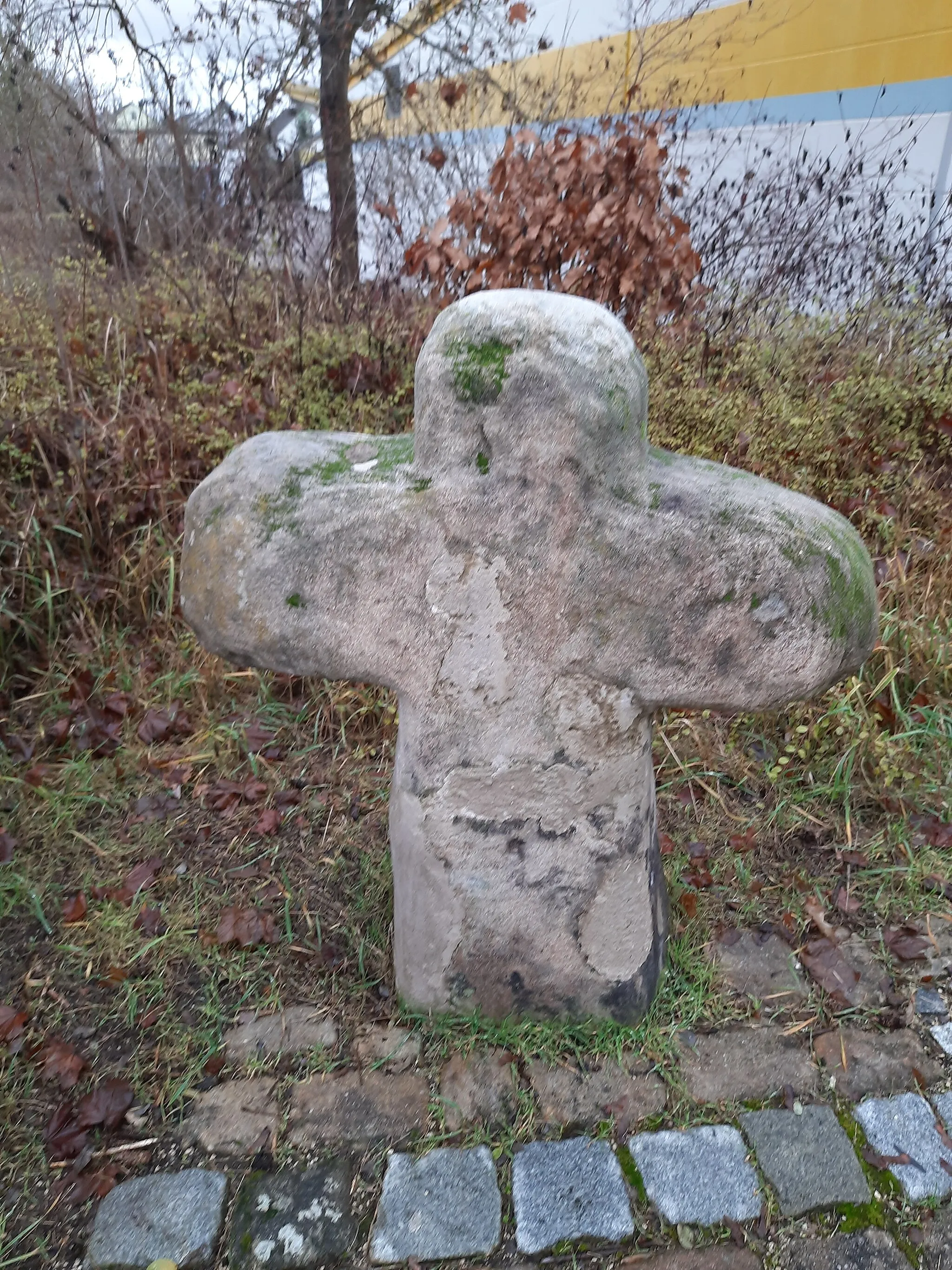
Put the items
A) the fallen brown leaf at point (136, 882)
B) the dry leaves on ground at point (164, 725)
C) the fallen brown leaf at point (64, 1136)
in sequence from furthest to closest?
the dry leaves on ground at point (164, 725) < the fallen brown leaf at point (136, 882) < the fallen brown leaf at point (64, 1136)

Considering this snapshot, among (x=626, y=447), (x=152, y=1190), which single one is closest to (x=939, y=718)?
(x=626, y=447)

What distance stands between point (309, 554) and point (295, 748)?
147cm

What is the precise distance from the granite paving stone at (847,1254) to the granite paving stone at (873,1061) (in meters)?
0.30

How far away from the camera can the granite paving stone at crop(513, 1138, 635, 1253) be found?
1538 mm

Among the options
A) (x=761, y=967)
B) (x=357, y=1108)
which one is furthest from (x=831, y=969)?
(x=357, y=1108)

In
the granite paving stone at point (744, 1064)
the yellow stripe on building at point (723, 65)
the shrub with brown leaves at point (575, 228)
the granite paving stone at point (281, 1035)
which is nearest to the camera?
the granite paving stone at point (744, 1064)

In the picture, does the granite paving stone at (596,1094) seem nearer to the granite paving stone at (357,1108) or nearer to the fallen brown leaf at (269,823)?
the granite paving stone at (357,1108)

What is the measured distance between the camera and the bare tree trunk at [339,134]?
519cm

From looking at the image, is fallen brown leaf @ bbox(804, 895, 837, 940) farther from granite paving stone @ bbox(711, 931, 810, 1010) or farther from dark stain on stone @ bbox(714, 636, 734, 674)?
dark stain on stone @ bbox(714, 636, 734, 674)

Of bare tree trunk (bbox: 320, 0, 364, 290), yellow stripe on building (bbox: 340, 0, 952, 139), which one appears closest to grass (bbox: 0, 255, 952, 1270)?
bare tree trunk (bbox: 320, 0, 364, 290)

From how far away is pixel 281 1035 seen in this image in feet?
6.40

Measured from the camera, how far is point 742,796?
2.72 m

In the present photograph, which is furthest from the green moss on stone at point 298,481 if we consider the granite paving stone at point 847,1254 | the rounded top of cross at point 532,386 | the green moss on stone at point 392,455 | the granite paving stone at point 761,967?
the granite paving stone at point 847,1254

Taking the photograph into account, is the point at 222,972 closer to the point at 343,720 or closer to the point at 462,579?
the point at 343,720
